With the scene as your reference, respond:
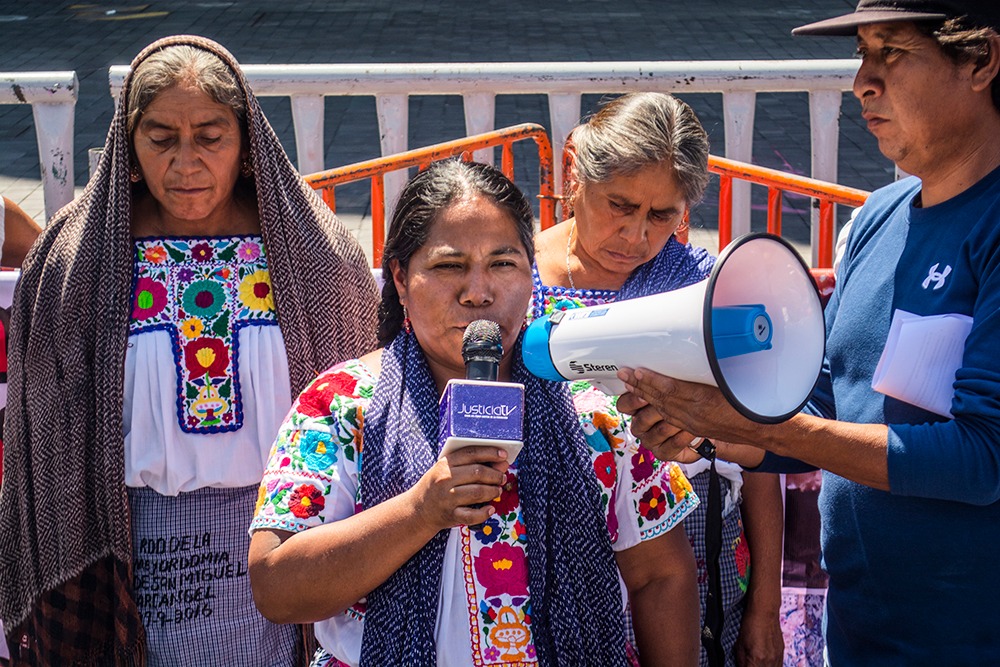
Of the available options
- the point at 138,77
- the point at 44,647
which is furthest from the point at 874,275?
the point at 44,647

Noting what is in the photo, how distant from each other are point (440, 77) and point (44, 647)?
8.54 feet

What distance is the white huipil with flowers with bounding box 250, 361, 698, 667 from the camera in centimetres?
201

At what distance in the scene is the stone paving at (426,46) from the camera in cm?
870

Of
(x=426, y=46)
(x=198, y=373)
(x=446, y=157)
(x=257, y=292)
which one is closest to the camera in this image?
(x=198, y=373)

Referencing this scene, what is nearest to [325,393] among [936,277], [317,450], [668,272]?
[317,450]

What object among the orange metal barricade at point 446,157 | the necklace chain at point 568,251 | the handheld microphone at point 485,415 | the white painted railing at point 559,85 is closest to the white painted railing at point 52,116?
the white painted railing at point 559,85

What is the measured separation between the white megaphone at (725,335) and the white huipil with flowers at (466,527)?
293mm

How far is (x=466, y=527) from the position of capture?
6.70 feet

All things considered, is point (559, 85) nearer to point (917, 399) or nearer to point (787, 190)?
point (787, 190)

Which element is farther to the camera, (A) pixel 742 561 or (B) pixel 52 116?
(B) pixel 52 116

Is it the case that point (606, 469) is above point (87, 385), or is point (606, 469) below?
below

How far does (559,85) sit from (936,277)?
2.59 meters

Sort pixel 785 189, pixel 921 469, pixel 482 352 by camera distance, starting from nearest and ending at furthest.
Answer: pixel 482 352 < pixel 921 469 < pixel 785 189

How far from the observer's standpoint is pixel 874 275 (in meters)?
2.19
